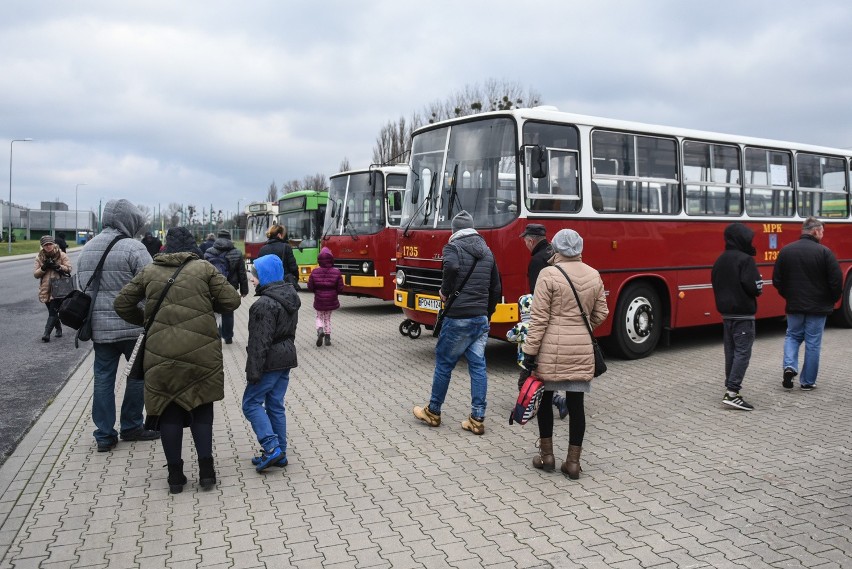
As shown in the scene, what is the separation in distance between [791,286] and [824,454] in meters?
2.82

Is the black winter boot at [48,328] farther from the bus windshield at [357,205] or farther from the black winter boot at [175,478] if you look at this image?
the black winter boot at [175,478]

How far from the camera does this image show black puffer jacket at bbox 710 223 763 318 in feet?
24.1

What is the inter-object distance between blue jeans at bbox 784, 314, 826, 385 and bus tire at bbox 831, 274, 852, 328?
5.91 meters

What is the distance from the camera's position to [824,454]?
19.4ft

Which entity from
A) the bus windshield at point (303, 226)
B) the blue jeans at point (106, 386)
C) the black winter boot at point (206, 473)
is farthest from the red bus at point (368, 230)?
the black winter boot at point (206, 473)

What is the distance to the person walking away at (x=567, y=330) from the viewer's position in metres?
5.23

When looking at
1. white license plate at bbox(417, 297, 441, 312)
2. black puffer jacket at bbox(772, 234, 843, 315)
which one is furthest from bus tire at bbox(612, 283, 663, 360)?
white license plate at bbox(417, 297, 441, 312)

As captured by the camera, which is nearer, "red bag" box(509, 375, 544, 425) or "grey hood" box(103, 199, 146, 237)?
"red bag" box(509, 375, 544, 425)

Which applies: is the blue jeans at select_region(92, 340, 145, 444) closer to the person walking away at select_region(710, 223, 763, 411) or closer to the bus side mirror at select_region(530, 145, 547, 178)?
the bus side mirror at select_region(530, 145, 547, 178)

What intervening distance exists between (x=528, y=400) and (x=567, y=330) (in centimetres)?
57

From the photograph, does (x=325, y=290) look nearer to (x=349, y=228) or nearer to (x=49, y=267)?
(x=49, y=267)

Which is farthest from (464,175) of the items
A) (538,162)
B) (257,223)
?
(257,223)

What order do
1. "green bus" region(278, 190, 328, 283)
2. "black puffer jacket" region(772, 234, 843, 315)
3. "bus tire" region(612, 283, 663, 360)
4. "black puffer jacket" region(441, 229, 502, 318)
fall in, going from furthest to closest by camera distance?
"green bus" region(278, 190, 328, 283) < "bus tire" region(612, 283, 663, 360) < "black puffer jacket" region(772, 234, 843, 315) < "black puffer jacket" region(441, 229, 502, 318)

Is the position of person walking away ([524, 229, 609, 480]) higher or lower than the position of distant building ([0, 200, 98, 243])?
lower
